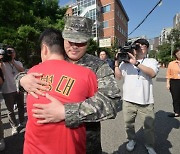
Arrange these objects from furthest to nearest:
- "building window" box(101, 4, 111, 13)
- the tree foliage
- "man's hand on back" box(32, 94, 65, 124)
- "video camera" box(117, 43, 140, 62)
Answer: "building window" box(101, 4, 111, 13), the tree foliage, "video camera" box(117, 43, 140, 62), "man's hand on back" box(32, 94, 65, 124)

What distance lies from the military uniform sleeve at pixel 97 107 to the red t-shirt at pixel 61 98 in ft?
0.15

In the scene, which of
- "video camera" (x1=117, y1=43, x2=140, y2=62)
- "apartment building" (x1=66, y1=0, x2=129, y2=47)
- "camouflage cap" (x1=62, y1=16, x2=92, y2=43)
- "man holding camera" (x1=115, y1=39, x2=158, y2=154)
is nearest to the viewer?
"camouflage cap" (x1=62, y1=16, x2=92, y2=43)

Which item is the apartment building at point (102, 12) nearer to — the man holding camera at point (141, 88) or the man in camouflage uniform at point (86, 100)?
the man holding camera at point (141, 88)

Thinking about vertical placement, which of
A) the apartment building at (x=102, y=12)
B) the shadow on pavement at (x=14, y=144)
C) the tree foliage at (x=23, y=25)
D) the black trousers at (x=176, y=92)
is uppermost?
the apartment building at (x=102, y=12)

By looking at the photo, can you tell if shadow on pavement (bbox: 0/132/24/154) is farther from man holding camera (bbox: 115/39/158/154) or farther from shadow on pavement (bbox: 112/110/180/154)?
man holding camera (bbox: 115/39/158/154)

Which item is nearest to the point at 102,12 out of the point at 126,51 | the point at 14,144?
the point at 14,144

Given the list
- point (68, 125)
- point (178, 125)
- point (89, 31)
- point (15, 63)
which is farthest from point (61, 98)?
point (178, 125)

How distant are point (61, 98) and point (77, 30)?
0.45 meters

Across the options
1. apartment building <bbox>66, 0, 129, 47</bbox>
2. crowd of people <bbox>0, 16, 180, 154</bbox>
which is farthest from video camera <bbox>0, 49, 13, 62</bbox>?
apartment building <bbox>66, 0, 129, 47</bbox>

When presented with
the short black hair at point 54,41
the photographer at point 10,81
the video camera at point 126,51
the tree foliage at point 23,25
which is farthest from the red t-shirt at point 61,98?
the tree foliage at point 23,25

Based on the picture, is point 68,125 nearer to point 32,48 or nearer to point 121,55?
point 121,55

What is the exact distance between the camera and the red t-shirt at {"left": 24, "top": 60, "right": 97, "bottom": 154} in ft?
4.29

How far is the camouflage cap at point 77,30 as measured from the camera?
1.44 metres

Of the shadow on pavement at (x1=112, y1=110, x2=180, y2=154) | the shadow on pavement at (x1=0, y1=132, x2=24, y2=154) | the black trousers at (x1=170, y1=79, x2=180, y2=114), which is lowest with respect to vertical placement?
the shadow on pavement at (x1=112, y1=110, x2=180, y2=154)
